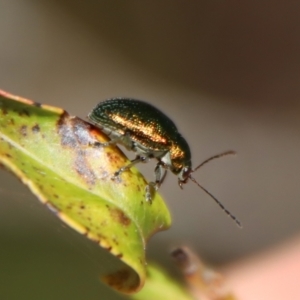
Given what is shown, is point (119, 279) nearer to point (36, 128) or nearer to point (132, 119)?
point (36, 128)

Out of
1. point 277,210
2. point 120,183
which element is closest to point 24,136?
point 120,183

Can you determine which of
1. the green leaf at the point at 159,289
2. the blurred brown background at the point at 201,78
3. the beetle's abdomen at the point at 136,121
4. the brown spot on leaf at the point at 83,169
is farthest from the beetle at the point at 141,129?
the blurred brown background at the point at 201,78

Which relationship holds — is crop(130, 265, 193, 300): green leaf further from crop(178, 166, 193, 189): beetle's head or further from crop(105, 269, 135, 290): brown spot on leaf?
crop(178, 166, 193, 189): beetle's head

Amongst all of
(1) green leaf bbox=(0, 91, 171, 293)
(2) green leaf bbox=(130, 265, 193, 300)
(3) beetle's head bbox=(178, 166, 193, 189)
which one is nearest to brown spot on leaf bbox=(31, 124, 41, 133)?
(1) green leaf bbox=(0, 91, 171, 293)

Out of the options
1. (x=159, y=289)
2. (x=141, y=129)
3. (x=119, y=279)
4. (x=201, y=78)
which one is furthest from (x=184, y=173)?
(x=201, y=78)

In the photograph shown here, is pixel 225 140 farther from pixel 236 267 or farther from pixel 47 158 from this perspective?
pixel 47 158

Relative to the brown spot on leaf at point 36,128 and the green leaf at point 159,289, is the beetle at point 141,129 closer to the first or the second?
the green leaf at point 159,289

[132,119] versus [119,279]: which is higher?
[132,119]
